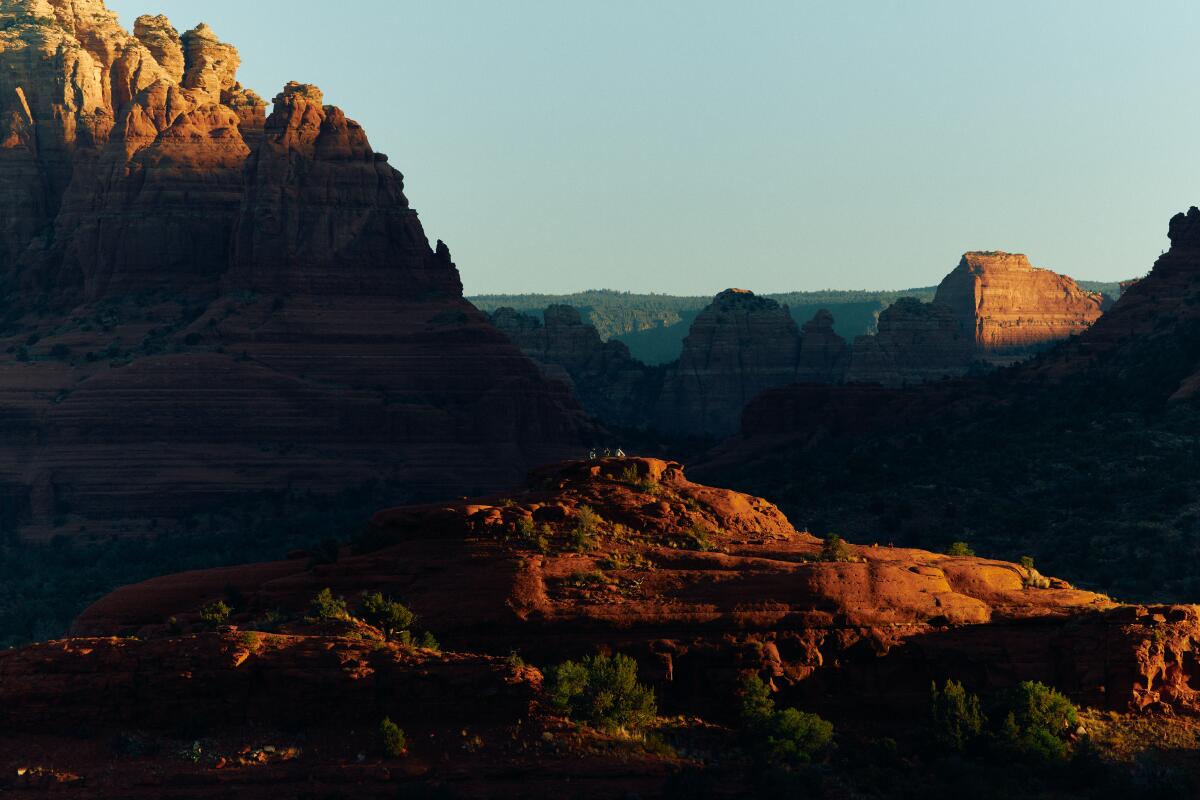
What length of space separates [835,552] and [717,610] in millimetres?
5372

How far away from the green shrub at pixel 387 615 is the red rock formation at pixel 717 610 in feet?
1.96

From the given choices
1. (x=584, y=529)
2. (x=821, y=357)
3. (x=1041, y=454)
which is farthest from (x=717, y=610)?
(x=821, y=357)

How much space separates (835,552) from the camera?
53062 millimetres

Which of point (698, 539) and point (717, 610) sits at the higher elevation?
point (698, 539)

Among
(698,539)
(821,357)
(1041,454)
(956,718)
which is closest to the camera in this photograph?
(956,718)

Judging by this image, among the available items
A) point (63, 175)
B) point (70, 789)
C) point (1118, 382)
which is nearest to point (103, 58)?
point (63, 175)

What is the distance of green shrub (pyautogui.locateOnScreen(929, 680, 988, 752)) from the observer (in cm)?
4650

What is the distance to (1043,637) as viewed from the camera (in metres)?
50.1

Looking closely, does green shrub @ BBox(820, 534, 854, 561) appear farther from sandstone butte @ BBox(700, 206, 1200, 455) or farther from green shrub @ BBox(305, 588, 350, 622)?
sandstone butte @ BBox(700, 206, 1200, 455)

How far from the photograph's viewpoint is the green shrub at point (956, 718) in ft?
153

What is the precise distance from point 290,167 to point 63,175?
83.2 feet

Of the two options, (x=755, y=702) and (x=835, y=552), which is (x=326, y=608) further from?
(x=835, y=552)

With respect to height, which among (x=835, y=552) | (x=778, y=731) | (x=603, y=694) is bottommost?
(x=778, y=731)

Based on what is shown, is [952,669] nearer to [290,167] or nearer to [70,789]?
[70,789]
